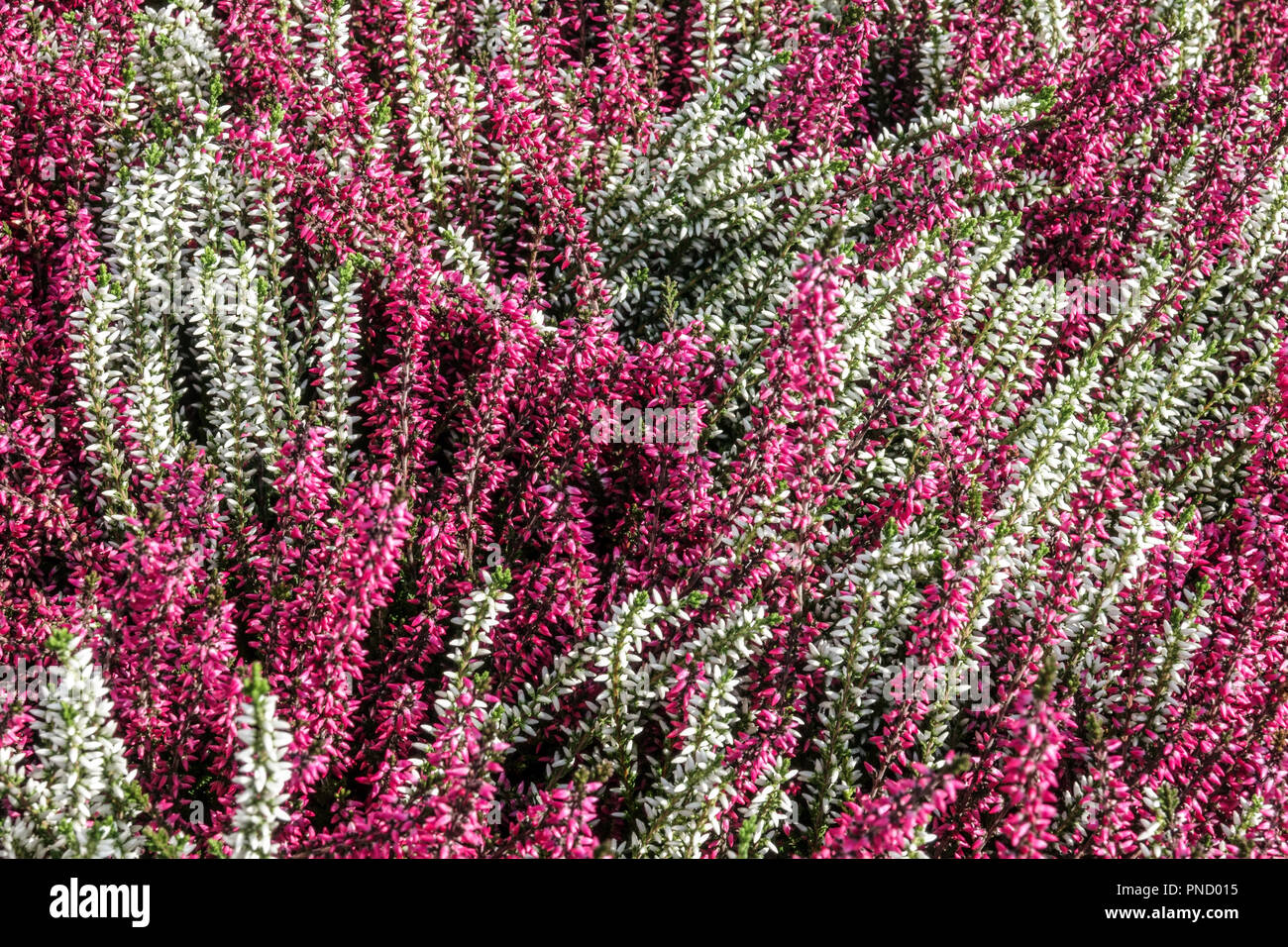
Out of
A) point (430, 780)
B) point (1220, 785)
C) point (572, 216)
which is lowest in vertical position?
point (1220, 785)

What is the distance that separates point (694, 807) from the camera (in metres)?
3.29

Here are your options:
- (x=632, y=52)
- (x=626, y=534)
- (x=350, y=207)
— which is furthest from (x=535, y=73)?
(x=626, y=534)

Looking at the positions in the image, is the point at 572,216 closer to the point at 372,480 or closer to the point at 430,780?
the point at 372,480

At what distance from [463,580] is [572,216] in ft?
5.08

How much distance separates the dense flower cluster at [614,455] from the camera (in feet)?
10.9

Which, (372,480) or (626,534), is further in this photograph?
(626,534)

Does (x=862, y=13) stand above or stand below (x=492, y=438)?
above

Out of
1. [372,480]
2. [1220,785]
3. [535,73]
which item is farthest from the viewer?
[535,73]

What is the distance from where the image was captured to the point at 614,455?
4.24m

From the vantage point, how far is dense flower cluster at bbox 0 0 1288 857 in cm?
332

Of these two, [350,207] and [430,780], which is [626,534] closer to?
[430,780]

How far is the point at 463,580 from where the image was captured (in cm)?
381

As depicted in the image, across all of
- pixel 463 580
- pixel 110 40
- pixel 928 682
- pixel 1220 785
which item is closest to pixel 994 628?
pixel 928 682

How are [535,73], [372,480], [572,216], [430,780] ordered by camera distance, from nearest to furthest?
1. [430,780]
2. [372,480]
3. [572,216]
4. [535,73]
